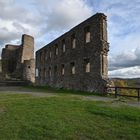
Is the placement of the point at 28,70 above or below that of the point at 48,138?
above

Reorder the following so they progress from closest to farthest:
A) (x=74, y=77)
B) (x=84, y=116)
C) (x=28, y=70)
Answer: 1. (x=84, y=116)
2. (x=74, y=77)
3. (x=28, y=70)

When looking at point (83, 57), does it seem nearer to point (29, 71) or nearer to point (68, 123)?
point (68, 123)

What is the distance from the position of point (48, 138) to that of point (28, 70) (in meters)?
35.3

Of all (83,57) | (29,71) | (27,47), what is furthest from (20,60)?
(83,57)

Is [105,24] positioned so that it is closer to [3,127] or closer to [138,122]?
[138,122]

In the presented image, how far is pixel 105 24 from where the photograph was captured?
19.3 metres

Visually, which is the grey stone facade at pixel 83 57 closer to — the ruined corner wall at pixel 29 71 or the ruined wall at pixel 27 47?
the ruined corner wall at pixel 29 71

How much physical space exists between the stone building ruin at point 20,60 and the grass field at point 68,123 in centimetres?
3136

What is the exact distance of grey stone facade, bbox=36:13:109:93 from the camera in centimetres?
1870

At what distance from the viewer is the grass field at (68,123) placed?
656cm

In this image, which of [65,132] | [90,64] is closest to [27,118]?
[65,132]

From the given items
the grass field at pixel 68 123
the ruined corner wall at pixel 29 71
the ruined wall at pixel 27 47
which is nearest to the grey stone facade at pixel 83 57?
the grass field at pixel 68 123

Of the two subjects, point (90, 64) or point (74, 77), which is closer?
point (90, 64)

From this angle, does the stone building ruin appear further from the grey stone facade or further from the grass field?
the grass field
